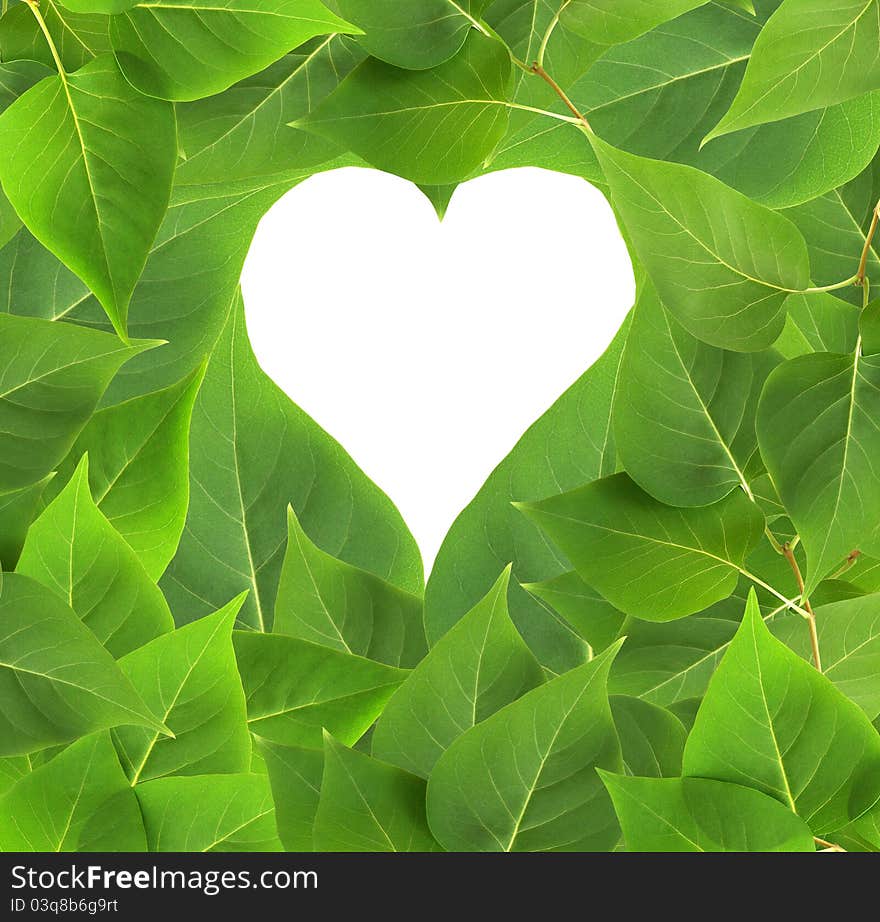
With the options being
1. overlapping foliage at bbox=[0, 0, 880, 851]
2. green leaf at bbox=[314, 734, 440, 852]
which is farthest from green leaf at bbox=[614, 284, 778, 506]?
green leaf at bbox=[314, 734, 440, 852]

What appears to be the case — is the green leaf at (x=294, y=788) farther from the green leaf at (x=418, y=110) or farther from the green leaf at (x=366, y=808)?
the green leaf at (x=418, y=110)

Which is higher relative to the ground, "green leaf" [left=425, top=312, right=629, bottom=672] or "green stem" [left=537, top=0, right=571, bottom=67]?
"green stem" [left=537, top=0, right=571, bottom=67]

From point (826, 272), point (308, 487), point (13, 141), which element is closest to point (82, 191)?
point (13, 141)

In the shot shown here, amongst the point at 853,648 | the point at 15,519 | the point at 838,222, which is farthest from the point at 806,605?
the point at 15,519

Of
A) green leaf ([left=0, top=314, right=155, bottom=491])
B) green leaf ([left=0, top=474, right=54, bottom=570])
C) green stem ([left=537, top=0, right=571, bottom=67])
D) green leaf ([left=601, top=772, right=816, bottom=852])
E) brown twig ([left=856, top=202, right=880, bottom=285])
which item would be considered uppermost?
green stem ([left=537, top=0, right=571, bottom=67])

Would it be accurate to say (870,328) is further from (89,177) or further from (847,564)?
(89,177)

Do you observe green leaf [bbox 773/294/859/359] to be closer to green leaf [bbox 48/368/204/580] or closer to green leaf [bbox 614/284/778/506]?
green leaf [bbox 614/284/778/506]

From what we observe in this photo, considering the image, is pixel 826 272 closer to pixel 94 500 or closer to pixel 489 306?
pixel 489 306
